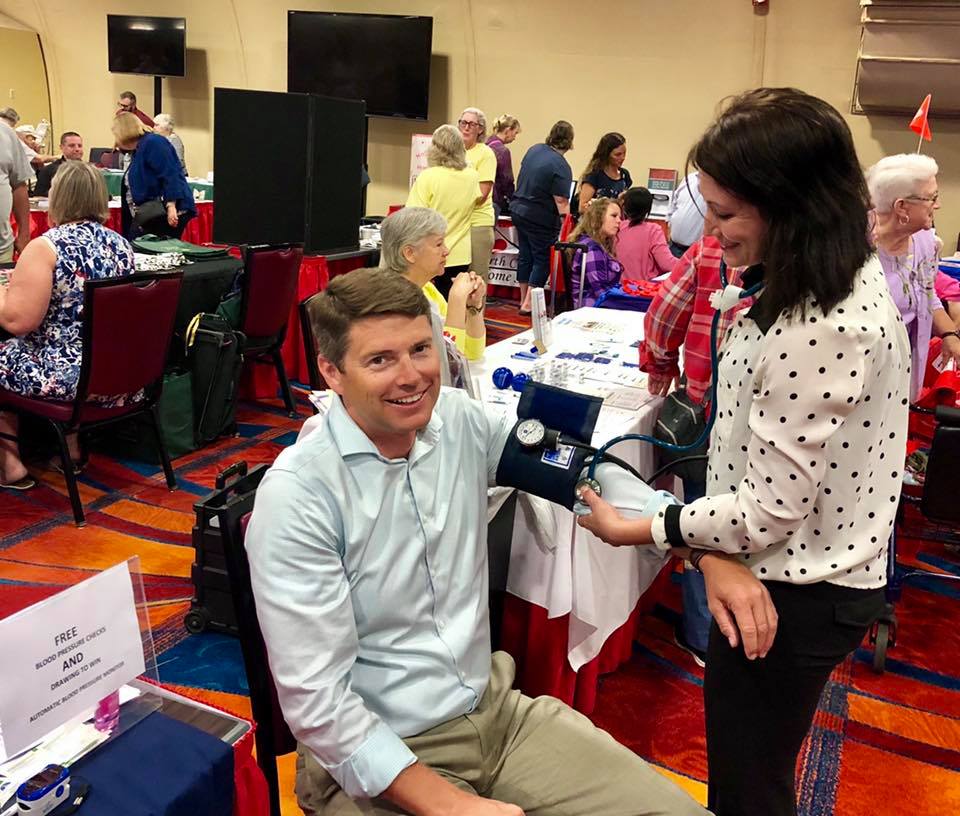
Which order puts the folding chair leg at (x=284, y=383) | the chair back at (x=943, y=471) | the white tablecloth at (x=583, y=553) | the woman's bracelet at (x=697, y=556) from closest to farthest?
the woman's bracelet at (x=697, y=556)
the white tablecloth at (x=583, y=553)
the chair back at (x=943, y=471)
the folding chair leg at (x=284, y=383)

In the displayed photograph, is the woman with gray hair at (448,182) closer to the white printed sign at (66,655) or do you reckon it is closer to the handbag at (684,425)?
the handbag at (684,425)

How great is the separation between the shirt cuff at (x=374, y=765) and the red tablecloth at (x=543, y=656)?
933 millimetres

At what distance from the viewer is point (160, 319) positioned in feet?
10.7

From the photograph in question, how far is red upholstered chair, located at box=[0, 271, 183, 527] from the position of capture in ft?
9.89

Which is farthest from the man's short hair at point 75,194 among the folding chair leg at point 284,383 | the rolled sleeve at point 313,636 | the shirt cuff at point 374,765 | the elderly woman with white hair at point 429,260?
the shirt cuff at point 374,765

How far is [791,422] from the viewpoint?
104 centimetres

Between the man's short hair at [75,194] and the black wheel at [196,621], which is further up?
the man's short hair at [75,194]

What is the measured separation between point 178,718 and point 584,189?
6161 millimetres

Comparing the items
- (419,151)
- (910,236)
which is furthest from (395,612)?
(419,151)

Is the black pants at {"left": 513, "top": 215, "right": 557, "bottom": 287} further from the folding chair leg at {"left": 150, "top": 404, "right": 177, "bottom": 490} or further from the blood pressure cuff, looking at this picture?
the blood pressure cuff

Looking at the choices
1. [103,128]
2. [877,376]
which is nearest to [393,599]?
[877,376]

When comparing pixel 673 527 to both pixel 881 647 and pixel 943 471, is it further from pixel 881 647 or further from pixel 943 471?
pixel 881 647

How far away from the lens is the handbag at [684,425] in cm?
213

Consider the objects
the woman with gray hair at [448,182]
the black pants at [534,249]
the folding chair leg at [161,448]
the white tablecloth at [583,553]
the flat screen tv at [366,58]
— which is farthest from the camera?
the flat screen tv at [366,58]
